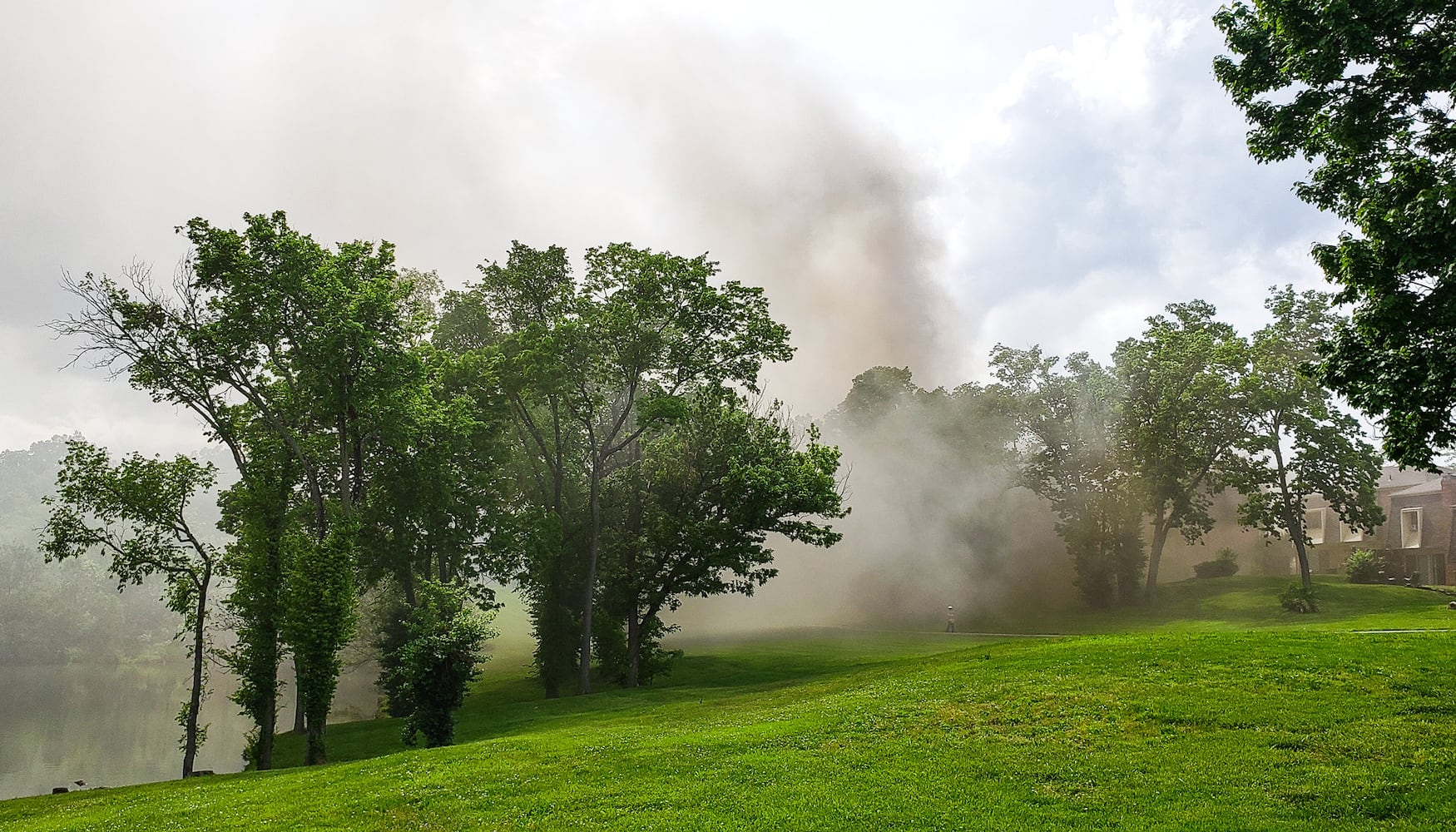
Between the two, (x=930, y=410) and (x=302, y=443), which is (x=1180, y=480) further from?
(x=302, y=443)

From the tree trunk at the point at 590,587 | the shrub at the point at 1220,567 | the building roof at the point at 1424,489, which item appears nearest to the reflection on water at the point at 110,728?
the tree trunk at the point at 590,587

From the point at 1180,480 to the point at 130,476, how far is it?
73186 millimetres

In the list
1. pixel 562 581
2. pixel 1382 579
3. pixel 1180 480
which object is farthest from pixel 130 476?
pixel 1382 579

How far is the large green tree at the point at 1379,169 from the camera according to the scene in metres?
16.4

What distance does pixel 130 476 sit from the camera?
37.8 meters

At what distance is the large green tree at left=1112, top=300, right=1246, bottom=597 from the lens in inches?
2566

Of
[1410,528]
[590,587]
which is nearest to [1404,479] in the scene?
[1410,528]

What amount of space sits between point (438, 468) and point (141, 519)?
44.0 feet

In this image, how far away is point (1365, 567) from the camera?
70562 millimetres

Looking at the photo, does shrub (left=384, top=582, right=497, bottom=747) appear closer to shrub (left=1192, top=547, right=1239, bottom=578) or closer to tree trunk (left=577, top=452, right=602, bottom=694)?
tree trunk (left=577, top=452, right=602, bottom=694)

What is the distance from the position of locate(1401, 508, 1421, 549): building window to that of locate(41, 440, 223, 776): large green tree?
9591 cm

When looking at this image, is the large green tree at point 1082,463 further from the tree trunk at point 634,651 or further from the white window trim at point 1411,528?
the tree trunk at point 634,651

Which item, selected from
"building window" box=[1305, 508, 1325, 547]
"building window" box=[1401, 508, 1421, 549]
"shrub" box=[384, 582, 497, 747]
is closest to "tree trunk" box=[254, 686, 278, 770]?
"shrub" box=[384, 582, 497, 747]

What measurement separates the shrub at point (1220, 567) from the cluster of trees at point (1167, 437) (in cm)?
868
